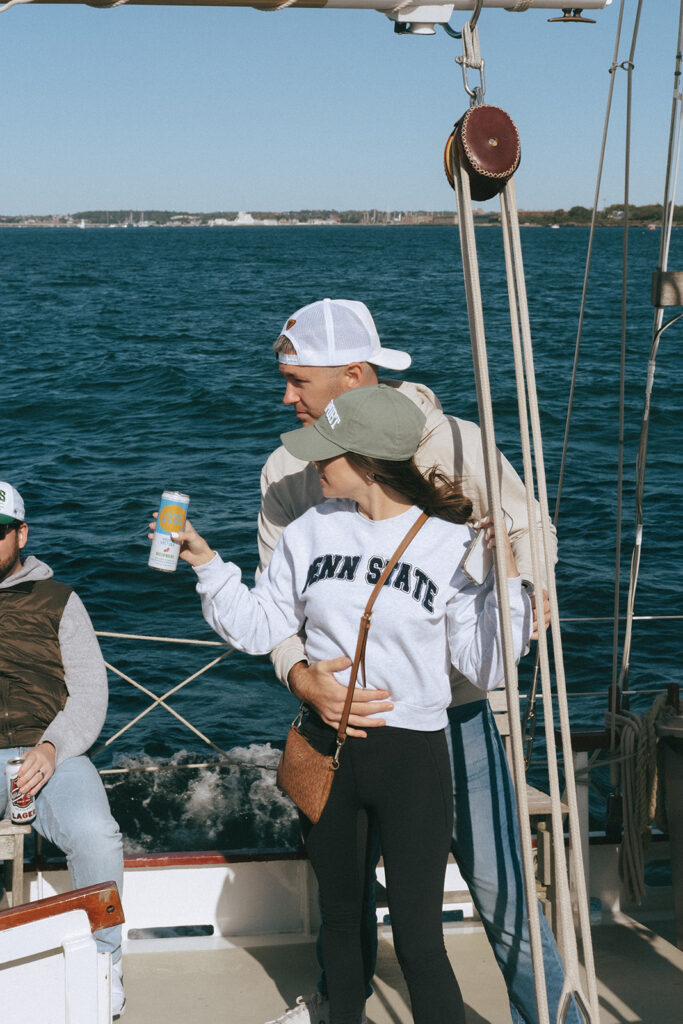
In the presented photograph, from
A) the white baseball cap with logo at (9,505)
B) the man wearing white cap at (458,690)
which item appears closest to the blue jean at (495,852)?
the man wearing white cap at (458,690)

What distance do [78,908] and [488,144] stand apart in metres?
1.42

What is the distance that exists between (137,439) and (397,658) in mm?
15386

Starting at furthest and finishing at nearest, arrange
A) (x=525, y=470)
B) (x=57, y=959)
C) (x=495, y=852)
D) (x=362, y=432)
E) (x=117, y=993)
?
(x=117, y=993) < (x=495, y=852) < (x=362, y=432) < (x=525, y=470) < (x=57, y=959)

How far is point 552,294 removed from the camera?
43.8 m

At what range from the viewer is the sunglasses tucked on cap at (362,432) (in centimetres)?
200

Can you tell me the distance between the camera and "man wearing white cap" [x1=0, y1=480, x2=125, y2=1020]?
262cm

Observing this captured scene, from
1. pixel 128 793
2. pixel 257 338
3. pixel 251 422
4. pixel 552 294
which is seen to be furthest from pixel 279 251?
pixel 128 793

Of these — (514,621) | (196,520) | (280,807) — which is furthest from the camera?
(196,520)

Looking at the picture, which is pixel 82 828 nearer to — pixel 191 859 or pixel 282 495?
pixel 191 859

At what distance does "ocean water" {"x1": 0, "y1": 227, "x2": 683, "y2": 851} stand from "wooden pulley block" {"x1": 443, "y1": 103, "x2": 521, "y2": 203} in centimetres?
184

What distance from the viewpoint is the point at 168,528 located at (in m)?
2.13

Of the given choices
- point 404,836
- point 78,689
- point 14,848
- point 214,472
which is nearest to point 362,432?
point 404,836

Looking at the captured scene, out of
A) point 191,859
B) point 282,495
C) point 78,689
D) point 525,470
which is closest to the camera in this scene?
point 525,470

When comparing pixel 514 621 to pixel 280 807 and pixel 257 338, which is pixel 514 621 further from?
pixel 257 338
